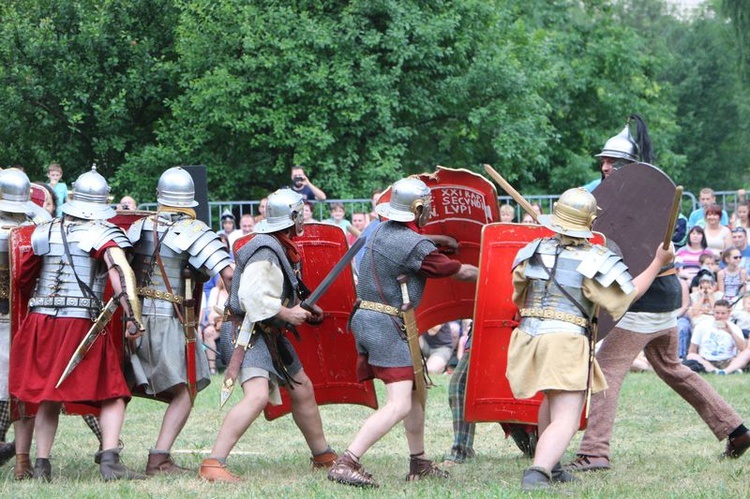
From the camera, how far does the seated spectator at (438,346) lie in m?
11.6

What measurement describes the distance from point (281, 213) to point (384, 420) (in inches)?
46.8

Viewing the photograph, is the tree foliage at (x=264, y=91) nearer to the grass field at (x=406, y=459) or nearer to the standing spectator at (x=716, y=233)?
the standing spectator at (x=716, y=233)

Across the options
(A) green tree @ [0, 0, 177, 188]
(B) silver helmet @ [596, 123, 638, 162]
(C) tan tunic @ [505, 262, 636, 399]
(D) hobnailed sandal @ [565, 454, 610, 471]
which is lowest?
(D) hobnailed sandal @ [565, 454, 610, 471]

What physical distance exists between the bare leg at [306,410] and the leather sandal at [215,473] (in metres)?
0.55

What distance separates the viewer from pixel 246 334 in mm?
6359

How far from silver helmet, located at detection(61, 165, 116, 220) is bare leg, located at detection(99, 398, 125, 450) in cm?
97

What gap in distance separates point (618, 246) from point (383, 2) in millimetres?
10959

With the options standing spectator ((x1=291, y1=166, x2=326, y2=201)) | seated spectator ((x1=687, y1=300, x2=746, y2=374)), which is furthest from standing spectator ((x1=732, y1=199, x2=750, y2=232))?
standing spectator ((x1=291, y1=166, x2=326, y2=201))

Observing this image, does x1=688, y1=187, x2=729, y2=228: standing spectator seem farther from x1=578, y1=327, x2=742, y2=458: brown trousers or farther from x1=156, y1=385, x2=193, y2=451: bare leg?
x1=156, y1=385, x2=193, y2=451: bare leg

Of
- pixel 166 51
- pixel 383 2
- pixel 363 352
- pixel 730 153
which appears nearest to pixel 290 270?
pixel 363 352

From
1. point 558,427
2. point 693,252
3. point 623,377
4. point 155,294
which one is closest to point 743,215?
point 693,252

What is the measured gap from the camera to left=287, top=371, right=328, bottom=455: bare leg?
21.6ft

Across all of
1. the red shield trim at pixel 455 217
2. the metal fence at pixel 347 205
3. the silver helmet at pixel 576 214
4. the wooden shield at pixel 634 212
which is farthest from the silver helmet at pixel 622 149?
the metal fence at pixel 347 205

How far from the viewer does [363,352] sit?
6.34 metres
